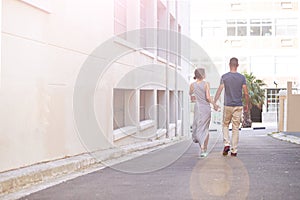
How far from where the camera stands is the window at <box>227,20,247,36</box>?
4084 cm

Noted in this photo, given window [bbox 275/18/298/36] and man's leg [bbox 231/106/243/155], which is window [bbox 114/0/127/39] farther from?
window [bbox 275/18/298/36]

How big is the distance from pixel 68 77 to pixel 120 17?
4.69m

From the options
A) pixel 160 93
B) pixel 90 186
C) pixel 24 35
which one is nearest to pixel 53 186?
pixel 90 186

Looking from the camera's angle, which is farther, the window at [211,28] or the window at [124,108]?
the window at [211,28]

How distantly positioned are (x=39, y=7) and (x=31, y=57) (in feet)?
2.46

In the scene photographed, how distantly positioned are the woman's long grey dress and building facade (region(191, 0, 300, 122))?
30860mm

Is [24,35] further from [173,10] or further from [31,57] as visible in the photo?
[173,10]

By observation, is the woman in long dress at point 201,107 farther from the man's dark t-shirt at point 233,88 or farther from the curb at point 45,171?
the curb at point 45,171

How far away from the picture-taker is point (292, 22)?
132 ft

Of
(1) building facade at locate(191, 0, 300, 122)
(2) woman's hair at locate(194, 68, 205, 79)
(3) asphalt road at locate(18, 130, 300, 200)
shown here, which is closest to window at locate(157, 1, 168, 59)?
(2) woman's hair at locate(194, 68, 205, 79)

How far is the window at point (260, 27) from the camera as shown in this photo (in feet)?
133

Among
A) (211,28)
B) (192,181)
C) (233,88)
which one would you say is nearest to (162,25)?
(233,88)

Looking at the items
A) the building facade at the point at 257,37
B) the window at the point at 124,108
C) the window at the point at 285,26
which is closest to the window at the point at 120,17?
the window at the point at 124,108

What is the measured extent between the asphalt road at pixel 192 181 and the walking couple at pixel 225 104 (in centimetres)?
76
